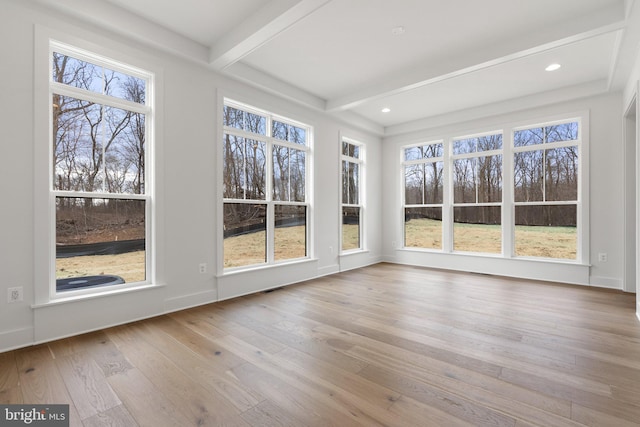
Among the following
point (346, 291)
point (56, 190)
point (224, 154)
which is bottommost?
point (346, 291)

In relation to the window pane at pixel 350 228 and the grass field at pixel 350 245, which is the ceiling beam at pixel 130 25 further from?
the window pane at pixel 350 228

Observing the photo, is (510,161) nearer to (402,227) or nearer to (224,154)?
(402,227)

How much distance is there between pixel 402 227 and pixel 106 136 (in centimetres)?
544

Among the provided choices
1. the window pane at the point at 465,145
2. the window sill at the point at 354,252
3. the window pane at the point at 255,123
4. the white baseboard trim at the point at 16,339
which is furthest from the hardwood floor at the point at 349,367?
the window pane at the point at 465,145

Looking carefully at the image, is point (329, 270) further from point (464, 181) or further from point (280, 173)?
point (464, 181)

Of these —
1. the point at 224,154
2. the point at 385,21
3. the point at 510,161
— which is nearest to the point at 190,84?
the point at 224,154

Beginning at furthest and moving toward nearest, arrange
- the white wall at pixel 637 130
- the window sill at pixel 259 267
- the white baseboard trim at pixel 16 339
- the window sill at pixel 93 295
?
the window sill at pixel 259 267 < the white wall at pixel 637 130 < the window sill at pixel 93 295 < the white baseboard trim at pixel 16 339

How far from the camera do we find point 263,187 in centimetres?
437

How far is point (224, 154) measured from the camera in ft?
12.7

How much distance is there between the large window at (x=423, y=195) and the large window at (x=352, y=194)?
1.08 m

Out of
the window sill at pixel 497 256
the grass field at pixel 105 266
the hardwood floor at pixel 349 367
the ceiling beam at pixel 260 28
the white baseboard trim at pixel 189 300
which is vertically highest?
the ceiling beam at pixel 260 28

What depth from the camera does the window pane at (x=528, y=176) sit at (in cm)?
500

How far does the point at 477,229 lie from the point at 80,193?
5.94 m

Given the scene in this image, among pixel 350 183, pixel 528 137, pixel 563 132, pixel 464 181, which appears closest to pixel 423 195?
pixel 464 181
